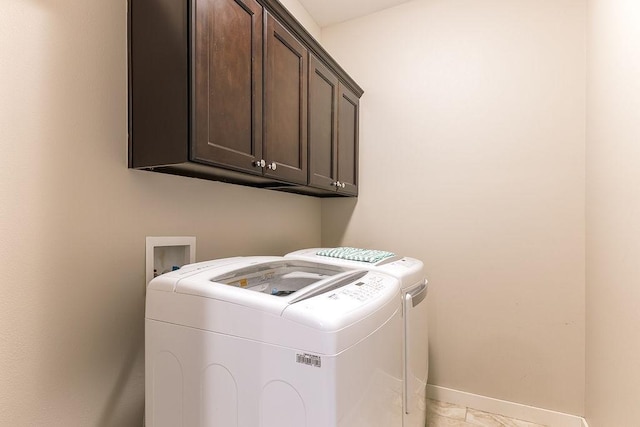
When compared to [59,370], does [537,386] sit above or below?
below

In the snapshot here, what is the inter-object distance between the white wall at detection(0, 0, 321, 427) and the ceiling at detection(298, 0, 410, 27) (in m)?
1.59

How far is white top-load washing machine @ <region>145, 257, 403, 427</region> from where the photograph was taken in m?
0.82

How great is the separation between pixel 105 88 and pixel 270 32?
0.70m

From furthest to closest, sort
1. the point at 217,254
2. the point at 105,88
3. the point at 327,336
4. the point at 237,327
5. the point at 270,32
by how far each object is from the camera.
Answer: the point at 217,254, the point at 270,32, the point at 105,88, the point at 237,327, the point at 327,336

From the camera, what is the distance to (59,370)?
3.43 feet

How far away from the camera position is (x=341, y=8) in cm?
248

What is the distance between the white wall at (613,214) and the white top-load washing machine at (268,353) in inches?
36.0

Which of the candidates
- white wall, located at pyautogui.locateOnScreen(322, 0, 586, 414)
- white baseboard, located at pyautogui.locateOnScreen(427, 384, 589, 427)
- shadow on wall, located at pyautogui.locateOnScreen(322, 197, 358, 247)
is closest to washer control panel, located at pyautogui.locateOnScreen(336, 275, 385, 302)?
white wall, located at pyautogui.locateOnScreen(322, 0, 586, 414)

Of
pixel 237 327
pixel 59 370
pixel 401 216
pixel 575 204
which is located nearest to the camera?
pixel 237 327

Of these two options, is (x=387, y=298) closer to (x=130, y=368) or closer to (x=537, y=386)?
(x=130, y=368)

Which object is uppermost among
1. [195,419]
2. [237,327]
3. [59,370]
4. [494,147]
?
[494,147]

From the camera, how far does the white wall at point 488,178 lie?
1989 mm

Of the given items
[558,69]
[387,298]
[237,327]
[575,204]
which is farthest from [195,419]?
[558,69]

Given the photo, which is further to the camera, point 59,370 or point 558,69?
A: point 558,69
